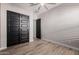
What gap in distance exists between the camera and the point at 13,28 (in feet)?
6.87

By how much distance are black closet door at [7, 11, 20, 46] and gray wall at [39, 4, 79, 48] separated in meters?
0.57

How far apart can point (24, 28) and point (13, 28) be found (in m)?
0.24

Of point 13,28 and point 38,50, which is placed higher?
point 13,28

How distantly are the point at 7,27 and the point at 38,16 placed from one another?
0.72 m

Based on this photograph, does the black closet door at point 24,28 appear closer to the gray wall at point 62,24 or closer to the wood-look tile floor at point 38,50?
the wood-look tile floor at point 38,50

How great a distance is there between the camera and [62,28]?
2.10 metres

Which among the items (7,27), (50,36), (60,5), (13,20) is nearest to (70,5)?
(60,5)

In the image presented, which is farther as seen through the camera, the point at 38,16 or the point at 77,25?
the point at 38,16

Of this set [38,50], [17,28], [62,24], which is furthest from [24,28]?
[62,24]

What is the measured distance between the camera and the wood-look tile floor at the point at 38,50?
6.63 feet

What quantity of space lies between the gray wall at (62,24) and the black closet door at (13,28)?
566 mm

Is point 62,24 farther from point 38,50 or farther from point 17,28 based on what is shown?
point 17,28

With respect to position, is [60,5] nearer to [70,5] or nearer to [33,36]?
[70,5]
